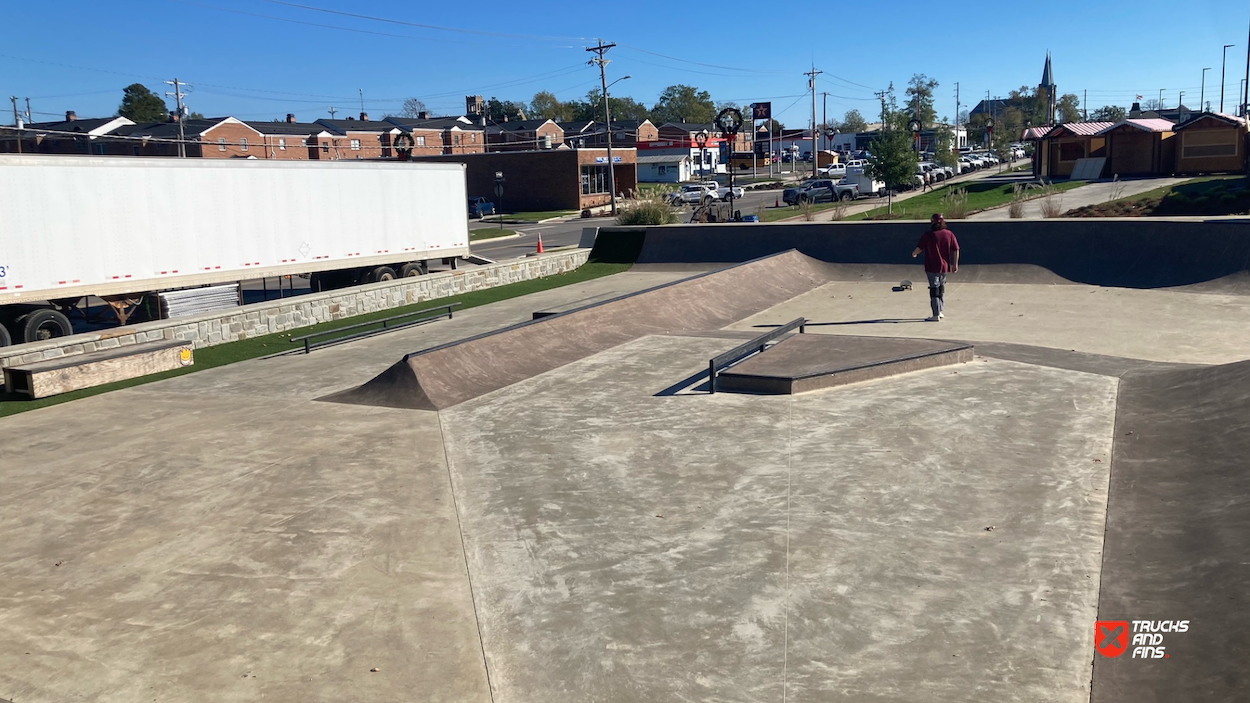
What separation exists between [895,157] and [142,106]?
122 meters

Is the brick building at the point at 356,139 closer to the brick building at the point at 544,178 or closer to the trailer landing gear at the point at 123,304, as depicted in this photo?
the brick building at the point at 544,178

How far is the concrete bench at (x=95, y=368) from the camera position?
41.5ft

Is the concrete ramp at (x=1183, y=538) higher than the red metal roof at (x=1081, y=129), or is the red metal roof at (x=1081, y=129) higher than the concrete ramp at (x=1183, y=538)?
the red metal roof at (x=1081, y=129)

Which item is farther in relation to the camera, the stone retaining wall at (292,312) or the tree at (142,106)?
the tree at (142,106)

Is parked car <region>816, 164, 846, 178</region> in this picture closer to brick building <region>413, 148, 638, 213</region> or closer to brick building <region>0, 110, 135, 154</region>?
brick building <region>413, 148, 638, 213</region>

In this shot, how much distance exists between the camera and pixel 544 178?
6291 cm

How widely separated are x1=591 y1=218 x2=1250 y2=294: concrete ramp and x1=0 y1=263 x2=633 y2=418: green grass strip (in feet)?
10.1

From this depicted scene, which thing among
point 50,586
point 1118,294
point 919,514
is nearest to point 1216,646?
point 919,514

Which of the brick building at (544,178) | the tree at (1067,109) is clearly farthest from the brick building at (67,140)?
the tree at (1067,109)

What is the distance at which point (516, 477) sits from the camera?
28.7 ft

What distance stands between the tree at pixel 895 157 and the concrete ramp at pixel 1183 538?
31085 millimetres

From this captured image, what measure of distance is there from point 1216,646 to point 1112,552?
62.0 inches

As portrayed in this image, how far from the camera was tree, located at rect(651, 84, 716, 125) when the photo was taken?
182 meters

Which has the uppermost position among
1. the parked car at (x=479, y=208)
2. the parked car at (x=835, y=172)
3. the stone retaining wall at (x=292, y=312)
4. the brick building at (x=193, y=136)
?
the brick building at (x=193, y=136)
